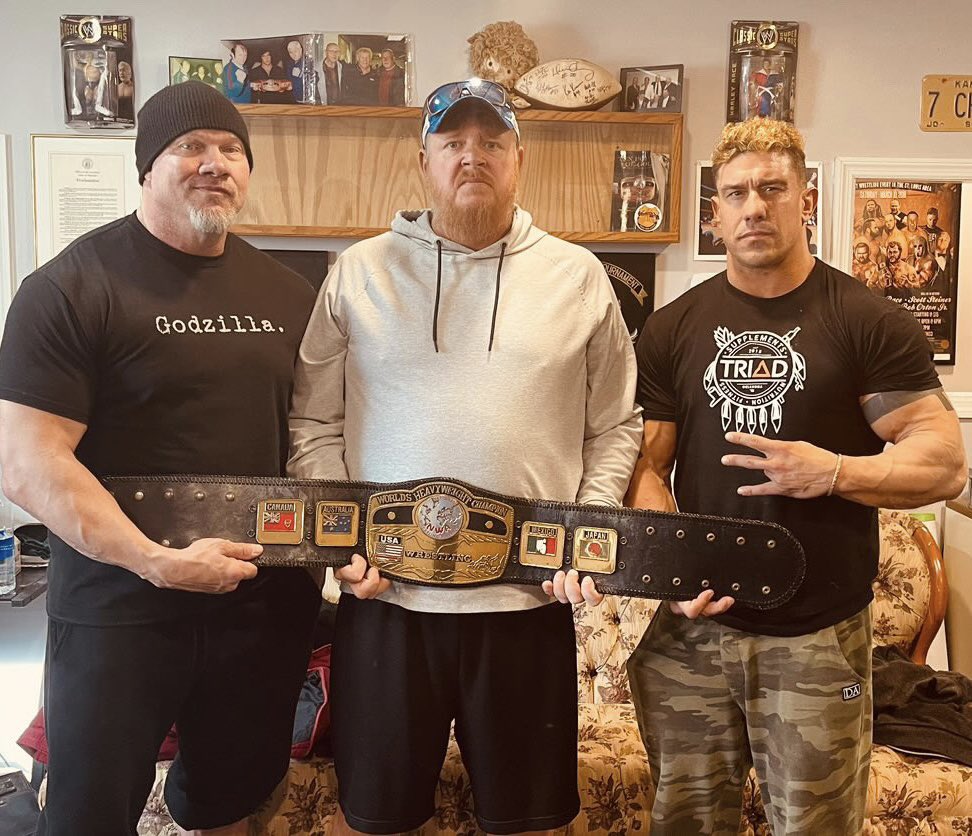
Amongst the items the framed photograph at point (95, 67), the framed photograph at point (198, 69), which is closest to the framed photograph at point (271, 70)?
the framed photograph at point (198, 69)

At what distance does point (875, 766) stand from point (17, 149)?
3.08 meters

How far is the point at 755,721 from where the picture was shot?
1581 mm

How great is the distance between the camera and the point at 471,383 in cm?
151

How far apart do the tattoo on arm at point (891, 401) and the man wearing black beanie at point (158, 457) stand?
1.02 m

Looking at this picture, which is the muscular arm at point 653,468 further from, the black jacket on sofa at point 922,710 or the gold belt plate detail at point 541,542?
the black jacket on sofa at point 922,710

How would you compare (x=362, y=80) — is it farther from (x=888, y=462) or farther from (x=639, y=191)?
(x=888, y=462)

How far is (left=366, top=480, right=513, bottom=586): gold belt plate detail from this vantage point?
4.88 feet

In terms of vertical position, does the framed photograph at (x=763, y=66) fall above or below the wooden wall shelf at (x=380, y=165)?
above

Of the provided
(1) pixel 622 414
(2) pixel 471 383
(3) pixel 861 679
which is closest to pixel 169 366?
(2) pixel 471 383

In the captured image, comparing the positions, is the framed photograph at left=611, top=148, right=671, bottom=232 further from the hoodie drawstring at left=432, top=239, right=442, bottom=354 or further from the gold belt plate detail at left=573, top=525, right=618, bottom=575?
the gold belt plate detail at left=573, top=525, right=618, bottom=575

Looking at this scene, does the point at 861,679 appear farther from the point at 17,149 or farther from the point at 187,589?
the point at 17,149

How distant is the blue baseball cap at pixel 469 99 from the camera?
1553 millimetres

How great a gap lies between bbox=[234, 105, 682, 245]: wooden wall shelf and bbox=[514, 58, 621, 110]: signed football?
0.04m

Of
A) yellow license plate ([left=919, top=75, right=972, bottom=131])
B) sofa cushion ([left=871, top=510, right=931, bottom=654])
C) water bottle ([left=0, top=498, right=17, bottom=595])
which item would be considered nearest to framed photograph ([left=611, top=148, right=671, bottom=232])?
yellow license plate ([left=919, top=75, right=972, bottom=131])
